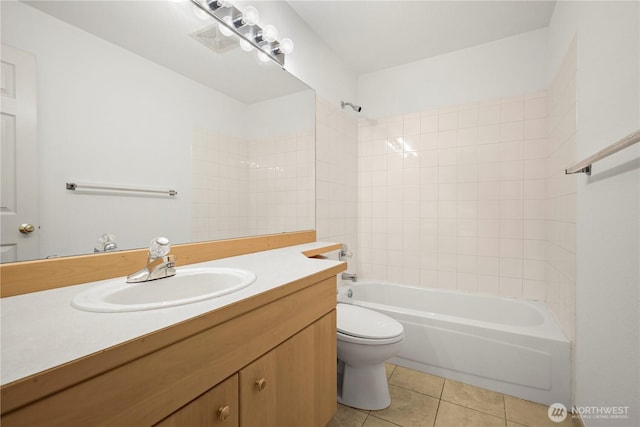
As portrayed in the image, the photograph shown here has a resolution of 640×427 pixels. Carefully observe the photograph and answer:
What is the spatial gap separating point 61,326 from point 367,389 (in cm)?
141

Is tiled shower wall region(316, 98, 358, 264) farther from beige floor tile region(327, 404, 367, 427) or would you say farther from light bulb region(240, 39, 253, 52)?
beige floor tile region(327, 404, 367, 427)

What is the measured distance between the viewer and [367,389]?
4.86 ft

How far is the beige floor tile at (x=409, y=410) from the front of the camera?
1384 mm

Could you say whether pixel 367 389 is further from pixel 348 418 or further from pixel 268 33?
pixel 268 33

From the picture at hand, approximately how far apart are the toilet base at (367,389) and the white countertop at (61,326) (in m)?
0.97

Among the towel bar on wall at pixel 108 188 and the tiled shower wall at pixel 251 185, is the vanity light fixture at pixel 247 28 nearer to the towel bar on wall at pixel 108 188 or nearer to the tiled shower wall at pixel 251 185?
the tiled shower wall at pixel 251 185

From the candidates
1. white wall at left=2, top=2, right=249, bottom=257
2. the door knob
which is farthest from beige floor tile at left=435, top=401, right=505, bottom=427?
the door knob

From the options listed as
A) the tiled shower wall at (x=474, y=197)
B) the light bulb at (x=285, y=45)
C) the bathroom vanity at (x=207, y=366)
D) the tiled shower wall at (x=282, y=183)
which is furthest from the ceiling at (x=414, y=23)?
the bathroom vanity at (x=207, y=366)

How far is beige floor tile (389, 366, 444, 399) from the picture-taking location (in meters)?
1.63

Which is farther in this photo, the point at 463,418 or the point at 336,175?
the point at 336,175

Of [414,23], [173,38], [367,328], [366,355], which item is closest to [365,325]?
[367,328]

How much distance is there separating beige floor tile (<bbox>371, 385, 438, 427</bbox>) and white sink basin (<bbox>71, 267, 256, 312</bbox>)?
111 cm

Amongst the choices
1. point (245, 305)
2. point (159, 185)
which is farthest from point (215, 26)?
point (245, 305)

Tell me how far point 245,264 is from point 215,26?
3.79 ft
